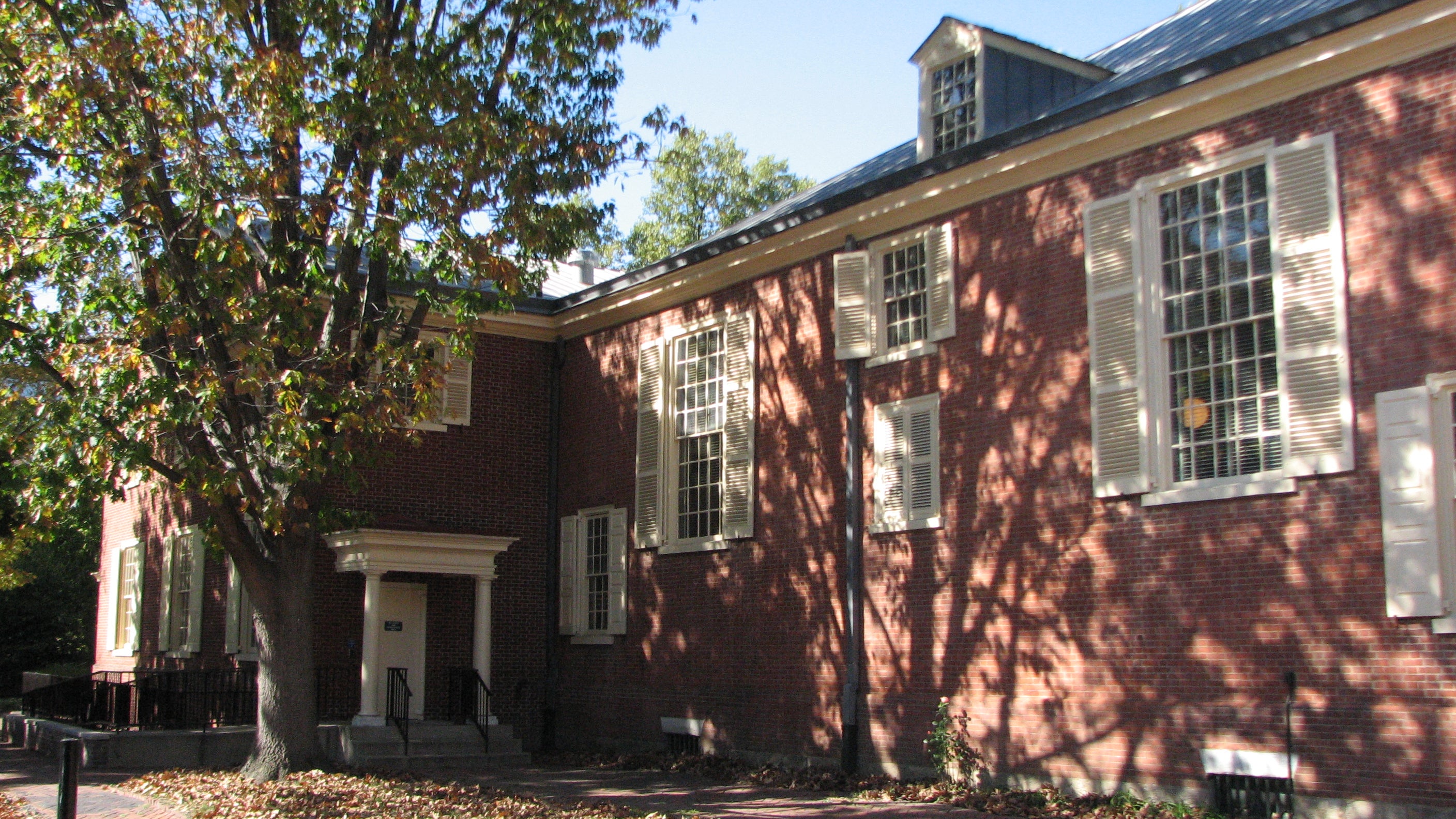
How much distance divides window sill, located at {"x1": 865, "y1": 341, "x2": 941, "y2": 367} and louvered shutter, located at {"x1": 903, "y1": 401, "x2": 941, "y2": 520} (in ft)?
1.88

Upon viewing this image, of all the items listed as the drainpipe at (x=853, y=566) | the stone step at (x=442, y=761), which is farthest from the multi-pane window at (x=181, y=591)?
the drainpipe at (x=853, y=566)

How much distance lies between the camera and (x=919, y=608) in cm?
1529

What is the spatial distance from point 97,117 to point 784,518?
899 centimetres

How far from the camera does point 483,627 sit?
20016 mm

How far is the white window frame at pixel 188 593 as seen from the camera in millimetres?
22203

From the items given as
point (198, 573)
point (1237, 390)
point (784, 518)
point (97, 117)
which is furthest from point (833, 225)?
point (198, 573)

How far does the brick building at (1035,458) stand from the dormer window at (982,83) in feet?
0.14

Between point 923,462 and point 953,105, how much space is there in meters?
4.35

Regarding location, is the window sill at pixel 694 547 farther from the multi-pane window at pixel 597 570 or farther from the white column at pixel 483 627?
the white column at pixel 483 627

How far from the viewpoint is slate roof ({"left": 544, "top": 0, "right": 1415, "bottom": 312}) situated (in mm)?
12031

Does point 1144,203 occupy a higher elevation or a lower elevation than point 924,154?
lower

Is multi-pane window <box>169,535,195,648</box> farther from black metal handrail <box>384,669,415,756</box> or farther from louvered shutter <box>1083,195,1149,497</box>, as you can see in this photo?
louvered shutter <box>1083,195,1149,497</box>

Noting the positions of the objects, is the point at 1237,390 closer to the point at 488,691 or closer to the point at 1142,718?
the point at 1142,718

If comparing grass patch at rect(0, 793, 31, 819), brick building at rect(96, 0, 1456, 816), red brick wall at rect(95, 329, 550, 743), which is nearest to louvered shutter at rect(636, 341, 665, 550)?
brick building at rect(96, 0, 1456, 816)
